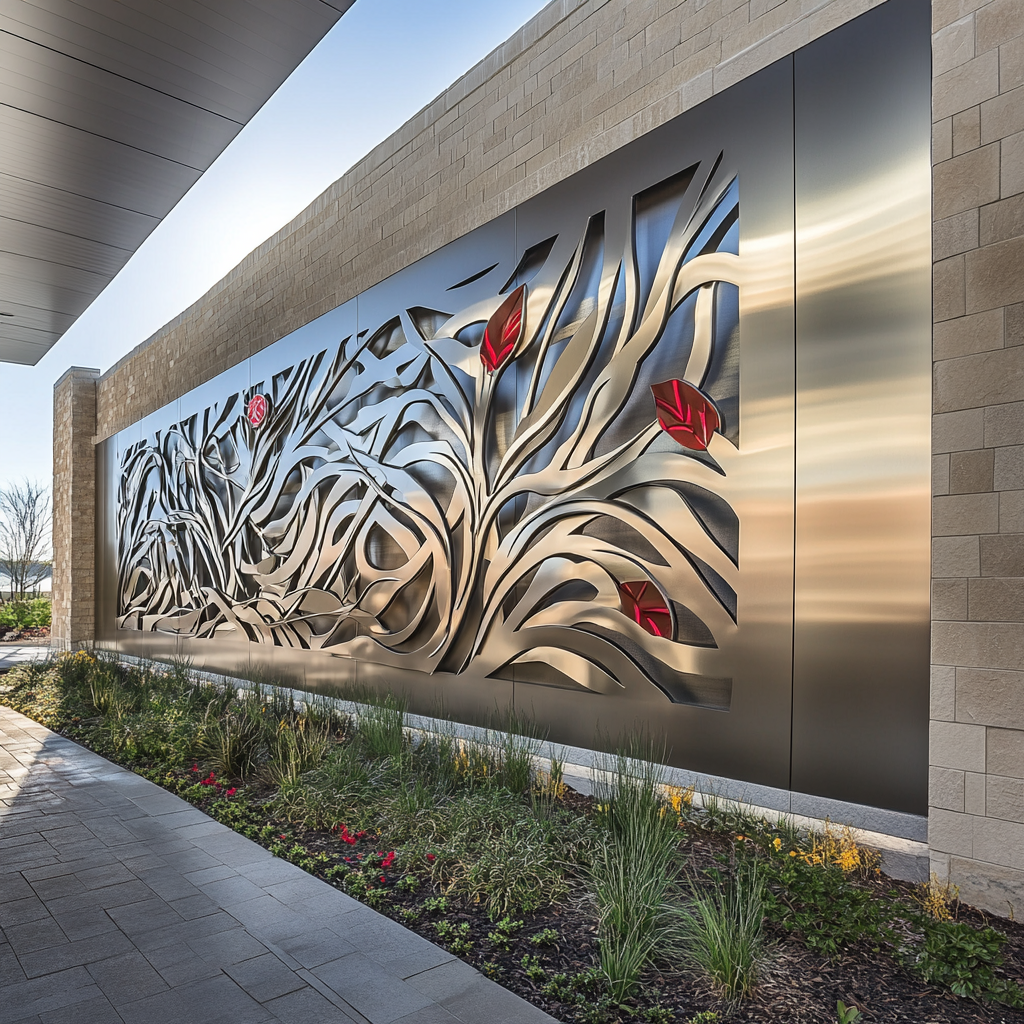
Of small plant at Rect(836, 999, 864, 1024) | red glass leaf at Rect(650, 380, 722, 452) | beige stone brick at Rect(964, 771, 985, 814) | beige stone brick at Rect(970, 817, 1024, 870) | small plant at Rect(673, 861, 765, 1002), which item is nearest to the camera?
small plant at Rect(836, 999, 864, 1024)

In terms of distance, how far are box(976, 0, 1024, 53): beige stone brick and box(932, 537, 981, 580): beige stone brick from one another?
224cm

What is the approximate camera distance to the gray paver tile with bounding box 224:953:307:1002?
2674mm

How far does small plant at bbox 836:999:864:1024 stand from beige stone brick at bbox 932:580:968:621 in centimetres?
171

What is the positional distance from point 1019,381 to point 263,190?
31.6 feet

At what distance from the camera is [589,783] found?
199 inches

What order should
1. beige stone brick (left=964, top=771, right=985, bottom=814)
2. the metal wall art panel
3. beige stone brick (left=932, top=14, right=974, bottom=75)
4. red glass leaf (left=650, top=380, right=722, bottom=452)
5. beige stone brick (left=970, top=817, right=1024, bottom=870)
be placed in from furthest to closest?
red glass leaf (left=650, top=380, right=722, bottom=452)
the metal wall art panel
beige stone brick (left=932, top=14, right=974, bottom=75)
beige stone brick (left=964, top=771, right=985, bottom=814)
beige stone brick (left=970, top=817, right=1024, bottom=870)

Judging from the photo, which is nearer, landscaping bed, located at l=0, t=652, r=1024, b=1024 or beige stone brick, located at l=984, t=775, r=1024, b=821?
landscaping bed, located at l=0, t=652, r=1024, b=1024

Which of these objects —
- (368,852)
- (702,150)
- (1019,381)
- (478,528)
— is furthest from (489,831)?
(702,150)

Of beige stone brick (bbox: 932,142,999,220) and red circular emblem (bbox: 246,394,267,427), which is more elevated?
beige stone brick (bbox: 932,142,999,220)

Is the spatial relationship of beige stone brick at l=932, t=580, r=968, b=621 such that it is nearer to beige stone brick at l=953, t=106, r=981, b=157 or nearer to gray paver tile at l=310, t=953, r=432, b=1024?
beige stone brick at l=953, t=106, r=981, b=157

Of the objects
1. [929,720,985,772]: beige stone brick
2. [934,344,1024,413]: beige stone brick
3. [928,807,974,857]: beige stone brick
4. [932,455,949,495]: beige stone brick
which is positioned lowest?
[928,807,974,857]: beige stone brick

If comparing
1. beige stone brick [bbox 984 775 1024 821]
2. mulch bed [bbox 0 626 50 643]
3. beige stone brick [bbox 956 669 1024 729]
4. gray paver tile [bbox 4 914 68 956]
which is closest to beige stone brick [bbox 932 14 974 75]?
beige stone brick [bbox 956 669 1024 729]

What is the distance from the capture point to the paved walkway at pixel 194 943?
257cm

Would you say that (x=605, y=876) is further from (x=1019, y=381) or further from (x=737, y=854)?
(x=1019, y=381)
